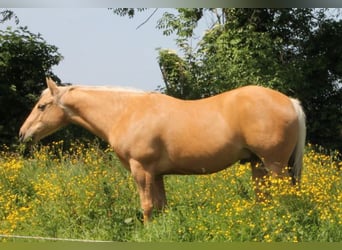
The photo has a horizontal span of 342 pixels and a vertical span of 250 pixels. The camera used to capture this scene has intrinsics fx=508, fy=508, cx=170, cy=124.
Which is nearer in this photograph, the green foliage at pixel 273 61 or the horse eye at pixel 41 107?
the horse eye at pixel 41 107

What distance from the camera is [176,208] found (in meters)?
5.34

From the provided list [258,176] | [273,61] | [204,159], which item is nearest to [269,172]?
[258,176]

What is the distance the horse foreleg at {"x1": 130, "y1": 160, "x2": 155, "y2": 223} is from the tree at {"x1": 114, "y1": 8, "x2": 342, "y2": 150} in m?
5.43

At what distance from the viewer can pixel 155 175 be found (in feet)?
16.9

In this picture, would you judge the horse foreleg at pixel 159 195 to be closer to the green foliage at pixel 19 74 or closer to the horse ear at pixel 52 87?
the horse ear at pixel 52 87

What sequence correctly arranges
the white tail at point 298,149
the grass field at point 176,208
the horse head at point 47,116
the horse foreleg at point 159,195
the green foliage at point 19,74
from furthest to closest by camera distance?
the green foliage at point 19,74 → the horse head at point 47,116 → the horse foreleg at point 159,195 → the white tail at point 298,149 → the grass field at point 176,208

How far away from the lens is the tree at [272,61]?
419 inches

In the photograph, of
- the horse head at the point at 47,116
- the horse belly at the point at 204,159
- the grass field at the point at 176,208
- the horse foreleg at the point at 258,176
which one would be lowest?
the grass field at the point at 176,208

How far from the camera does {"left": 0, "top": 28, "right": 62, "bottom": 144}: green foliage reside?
9.92 meters

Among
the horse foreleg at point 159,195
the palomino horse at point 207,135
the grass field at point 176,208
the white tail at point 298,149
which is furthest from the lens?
the horse foreleg at point 159,195

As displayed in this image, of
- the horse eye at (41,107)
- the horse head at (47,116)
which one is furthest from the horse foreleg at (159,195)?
the horse eye at (41,107)

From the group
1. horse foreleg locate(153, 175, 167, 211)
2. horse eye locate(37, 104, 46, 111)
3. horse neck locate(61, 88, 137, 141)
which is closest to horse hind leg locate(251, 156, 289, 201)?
horse foreleg locate(153, 175, 167, 211)

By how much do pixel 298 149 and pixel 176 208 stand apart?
1.40 meters

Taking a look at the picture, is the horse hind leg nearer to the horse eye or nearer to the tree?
the horse eye
